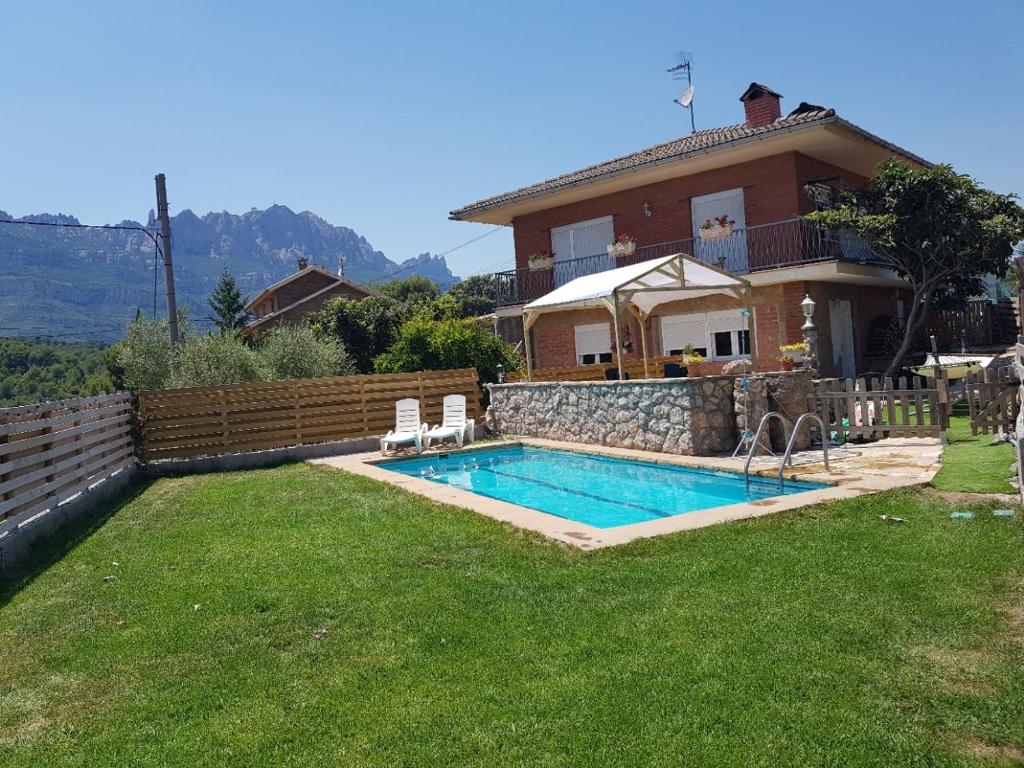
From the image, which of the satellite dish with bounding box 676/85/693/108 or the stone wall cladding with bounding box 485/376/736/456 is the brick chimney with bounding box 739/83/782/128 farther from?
the stone wall cladding with bounding box 485/376/736/456

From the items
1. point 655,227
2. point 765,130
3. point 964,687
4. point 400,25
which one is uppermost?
point 400,25

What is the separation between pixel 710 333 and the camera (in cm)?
1967

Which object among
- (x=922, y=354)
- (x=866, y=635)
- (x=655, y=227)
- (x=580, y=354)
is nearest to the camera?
(x=866, y=635)

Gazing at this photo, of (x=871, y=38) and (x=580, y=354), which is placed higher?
(x=871, y=38)

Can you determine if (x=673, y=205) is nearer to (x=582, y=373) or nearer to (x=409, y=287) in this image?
(x=582, y=373)

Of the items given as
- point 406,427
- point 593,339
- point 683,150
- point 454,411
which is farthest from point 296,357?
point 683,150

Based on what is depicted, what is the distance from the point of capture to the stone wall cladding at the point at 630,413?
1174 centimetres

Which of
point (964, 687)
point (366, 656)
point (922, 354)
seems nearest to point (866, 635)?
point (964, 687)

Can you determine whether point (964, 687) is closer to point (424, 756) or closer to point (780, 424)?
point (424, 756)

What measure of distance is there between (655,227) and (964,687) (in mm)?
18594

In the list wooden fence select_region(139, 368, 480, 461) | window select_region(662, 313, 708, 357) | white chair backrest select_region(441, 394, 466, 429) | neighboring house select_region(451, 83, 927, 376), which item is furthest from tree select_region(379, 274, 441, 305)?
white chair backrest select_region(441, 394, 466, 429)

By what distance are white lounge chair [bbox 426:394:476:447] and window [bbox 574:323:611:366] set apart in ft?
21.8

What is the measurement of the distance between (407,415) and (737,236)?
955cm

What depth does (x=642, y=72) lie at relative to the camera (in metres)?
19.9
